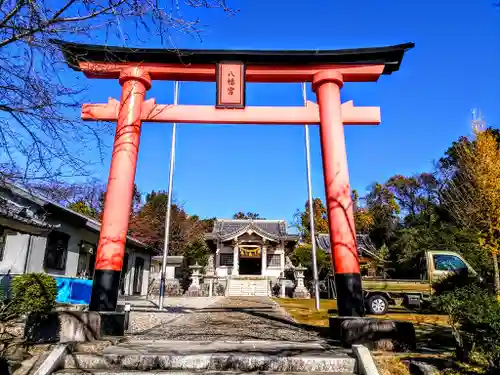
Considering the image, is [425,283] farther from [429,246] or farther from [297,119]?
[429,246]

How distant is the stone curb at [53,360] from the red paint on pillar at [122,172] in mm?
1725

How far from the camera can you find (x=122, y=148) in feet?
20.6

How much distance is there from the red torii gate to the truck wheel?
24.8 feet

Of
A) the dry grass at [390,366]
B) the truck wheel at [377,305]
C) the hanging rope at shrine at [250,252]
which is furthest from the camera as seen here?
the hanging rope at shrine at [250,252]

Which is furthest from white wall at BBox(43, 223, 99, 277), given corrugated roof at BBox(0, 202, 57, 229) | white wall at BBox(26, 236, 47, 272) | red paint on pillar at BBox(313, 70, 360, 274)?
red paint on pillar at BBox(313, 70, 360, 274)

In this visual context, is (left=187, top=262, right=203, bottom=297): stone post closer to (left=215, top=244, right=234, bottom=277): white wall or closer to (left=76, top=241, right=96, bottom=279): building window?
(left=215, top=244, right=234, bottom=277): white wall

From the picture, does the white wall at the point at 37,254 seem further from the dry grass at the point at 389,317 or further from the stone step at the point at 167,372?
the stone step at the point at 167,372

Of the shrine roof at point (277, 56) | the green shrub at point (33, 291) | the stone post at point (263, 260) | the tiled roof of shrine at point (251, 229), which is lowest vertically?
the green shrub at point (33, 291)

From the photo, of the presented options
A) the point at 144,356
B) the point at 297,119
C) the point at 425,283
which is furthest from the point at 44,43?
the point at 425,283

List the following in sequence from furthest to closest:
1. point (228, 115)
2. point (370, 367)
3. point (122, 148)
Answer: point (228, 115)
point (122, 148)
point (370, 367)

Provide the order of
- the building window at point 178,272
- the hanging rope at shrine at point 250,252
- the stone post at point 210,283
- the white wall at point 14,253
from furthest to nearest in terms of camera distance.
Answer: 1. the building window at point 178,272
2. the hanging rope at shrine at point 250,252
3. the stone post at point 210,283
4. the white wall at point 14,253

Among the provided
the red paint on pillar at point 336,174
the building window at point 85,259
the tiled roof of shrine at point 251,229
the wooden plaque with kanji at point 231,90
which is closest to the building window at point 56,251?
the building window at point 85,259

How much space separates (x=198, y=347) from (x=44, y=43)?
3915mm

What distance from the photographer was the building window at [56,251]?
1266 centimetres
